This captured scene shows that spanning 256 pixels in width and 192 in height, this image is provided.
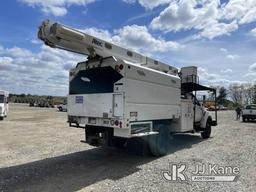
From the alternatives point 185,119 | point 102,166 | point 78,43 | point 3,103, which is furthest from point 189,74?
point 3,103

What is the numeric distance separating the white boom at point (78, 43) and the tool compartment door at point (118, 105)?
1.53 metres

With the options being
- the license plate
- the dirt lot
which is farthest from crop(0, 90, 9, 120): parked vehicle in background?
the license plate

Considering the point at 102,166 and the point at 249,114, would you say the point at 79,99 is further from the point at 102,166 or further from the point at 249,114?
the point at 249,114

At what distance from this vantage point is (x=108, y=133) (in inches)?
313

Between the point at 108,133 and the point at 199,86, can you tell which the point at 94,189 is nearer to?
the point at 108,133

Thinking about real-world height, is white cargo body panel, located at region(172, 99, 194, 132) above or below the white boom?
below

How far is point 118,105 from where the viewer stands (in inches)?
288

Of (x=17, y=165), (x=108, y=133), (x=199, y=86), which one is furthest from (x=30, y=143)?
(x=199, y=86)

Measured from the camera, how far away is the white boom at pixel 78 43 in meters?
6.94

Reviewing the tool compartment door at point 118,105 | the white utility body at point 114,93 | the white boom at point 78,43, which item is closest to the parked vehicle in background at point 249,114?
the white utility body at point 114,93

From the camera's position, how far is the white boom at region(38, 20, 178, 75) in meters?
6.94

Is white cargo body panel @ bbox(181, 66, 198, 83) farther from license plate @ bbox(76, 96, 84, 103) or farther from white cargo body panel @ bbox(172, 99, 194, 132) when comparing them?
license plate @ bbox(76, 96, 84, 103)

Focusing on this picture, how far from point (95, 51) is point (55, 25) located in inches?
61.3

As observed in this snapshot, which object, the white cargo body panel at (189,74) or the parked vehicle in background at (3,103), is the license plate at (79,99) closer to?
the white cargo body panel at (189,74)
